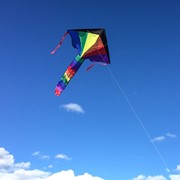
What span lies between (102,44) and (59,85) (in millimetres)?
4171

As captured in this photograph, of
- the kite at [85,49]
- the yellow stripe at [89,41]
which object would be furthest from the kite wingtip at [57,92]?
the yellow stripe at [89,41]

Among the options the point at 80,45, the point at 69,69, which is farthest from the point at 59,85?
the point at 80,45

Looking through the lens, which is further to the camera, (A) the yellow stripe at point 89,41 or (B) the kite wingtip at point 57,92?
(A) the yellow stripe at point 89,41

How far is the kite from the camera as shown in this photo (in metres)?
24.0

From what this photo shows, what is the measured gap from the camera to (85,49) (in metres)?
24.8

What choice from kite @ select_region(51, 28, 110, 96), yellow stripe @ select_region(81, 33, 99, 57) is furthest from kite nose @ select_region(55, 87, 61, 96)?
yellow stripe @ select_region(81, 33, 99, 57)

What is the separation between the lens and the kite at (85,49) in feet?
78.7

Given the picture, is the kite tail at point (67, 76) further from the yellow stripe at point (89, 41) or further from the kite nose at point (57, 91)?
the yellow stripe at point (89, 41)

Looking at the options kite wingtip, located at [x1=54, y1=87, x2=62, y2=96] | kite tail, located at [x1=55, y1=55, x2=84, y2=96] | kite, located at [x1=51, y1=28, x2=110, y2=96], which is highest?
kite, located at [x1=51, y1=28, x2=110, y2=96]

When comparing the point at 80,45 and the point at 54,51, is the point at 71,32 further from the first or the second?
the point at 54,51

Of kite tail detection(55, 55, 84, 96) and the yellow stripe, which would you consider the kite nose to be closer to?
kite tail detection(55, 55, 84, 96)

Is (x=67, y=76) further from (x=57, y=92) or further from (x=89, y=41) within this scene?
(x=89, y=41)

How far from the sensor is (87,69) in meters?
23.9

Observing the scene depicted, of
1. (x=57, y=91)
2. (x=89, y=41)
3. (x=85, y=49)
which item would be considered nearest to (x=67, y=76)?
(x=57, y=91)
